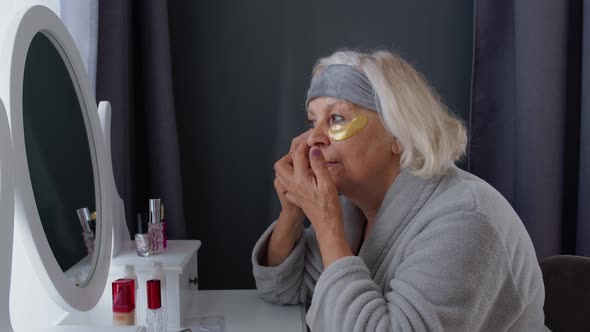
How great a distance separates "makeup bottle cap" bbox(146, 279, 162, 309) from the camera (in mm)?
983

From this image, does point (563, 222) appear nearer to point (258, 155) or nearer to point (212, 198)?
point (258, 155)

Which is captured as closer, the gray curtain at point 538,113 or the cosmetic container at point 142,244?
the cosmetic container at point 142,244

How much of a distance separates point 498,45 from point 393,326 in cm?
121

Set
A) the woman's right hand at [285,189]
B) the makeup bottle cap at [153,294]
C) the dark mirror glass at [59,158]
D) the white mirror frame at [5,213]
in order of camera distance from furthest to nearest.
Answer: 1. the woman's right hand at [285,189]
2. the makeup bottle cap at [153,294]
3. the dark mirror glass at [59,158]
4. the white mirror frame at [5,213]

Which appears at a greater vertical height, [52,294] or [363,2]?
[363,2]

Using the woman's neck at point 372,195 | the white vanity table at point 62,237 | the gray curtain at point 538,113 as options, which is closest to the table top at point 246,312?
the white vanity table at point 62,237

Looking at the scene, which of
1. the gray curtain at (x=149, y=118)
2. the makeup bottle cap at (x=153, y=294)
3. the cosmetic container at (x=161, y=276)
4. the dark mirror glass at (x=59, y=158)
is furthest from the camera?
the gray curtain at (x=149, y=118)

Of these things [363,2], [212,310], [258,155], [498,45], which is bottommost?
[212,310]

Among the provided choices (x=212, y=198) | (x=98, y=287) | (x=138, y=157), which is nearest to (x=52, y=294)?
(x=98, y=287)

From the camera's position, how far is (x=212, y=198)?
1865 mm

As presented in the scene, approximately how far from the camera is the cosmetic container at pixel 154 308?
Answer: 984mm

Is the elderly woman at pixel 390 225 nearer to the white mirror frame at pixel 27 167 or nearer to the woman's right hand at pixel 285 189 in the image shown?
the woman's right hand at pixel 285 189

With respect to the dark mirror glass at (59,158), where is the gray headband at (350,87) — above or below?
above

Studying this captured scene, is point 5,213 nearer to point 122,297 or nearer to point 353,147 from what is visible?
point 122,297
